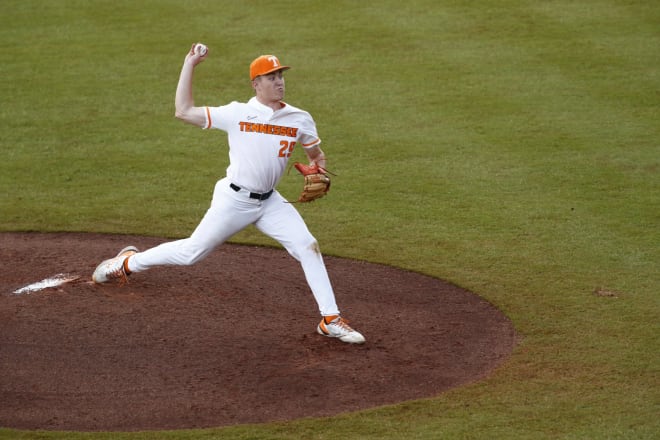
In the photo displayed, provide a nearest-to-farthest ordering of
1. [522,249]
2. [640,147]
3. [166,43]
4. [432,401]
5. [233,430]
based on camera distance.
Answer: [233,430]
[432,401]
[522,249]
[640,147]
[166,43]

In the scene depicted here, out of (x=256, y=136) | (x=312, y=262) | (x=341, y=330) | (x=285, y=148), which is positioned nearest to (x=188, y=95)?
(x=256, y=136)

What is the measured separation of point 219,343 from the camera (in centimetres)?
752

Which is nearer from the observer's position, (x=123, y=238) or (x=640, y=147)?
(x=123, y=238)

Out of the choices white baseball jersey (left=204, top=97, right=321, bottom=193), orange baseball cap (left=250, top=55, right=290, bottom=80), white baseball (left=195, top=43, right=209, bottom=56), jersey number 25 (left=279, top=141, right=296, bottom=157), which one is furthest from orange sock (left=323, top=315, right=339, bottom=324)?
white baseball (left=195, top=43, right=209, bottom=56)

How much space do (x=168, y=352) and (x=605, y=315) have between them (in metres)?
3.41

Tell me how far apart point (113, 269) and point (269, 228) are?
5.01 ft

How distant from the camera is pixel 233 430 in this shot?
20.2ft

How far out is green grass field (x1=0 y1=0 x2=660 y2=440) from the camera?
6.88 meters

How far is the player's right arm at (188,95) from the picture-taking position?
7117 mm

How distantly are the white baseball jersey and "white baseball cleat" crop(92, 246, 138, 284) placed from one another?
1424mm

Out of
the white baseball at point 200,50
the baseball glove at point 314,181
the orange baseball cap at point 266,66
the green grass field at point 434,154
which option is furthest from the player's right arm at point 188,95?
the green grass field at point 434,154

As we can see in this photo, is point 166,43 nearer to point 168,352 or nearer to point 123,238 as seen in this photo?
point 123,238

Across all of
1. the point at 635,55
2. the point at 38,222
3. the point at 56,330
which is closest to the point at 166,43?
the point at 38,222

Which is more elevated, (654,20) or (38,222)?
(654,20)
